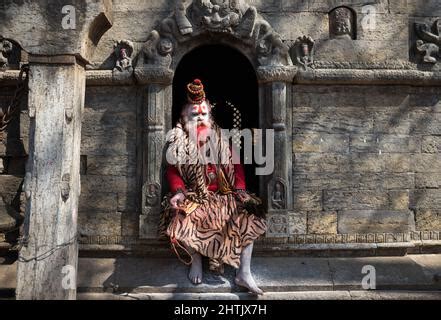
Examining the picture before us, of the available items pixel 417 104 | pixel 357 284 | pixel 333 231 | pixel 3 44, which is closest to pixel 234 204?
pixel 333 231

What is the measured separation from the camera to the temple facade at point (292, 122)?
15.8ft

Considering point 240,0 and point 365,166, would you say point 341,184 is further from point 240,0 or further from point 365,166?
point 240,0

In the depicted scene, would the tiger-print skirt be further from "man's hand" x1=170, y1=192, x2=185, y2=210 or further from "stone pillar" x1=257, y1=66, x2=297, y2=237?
"stone pillar" x1=257, y1=66, x2=297, y2=237

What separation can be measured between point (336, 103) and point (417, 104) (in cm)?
100

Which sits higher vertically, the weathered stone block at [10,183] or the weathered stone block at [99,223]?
the weathered stone block at [10,183]

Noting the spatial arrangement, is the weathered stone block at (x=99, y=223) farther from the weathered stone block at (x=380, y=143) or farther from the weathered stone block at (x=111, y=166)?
the weathered stone block at (x=380, y=143)

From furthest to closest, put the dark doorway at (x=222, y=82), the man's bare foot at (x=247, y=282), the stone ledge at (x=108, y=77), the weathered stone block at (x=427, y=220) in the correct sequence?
→ the dark doorway at (x=222, y=82), the weathered stone block at (x=427, y=220), the stone ledge at (x=108, y=77), the man's bare foot at (x=247, y=282)

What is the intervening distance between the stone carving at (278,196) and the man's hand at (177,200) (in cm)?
103

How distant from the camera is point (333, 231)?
488cm

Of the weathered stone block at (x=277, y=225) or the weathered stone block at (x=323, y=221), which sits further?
the weathered stone block at (x=323, y=221)

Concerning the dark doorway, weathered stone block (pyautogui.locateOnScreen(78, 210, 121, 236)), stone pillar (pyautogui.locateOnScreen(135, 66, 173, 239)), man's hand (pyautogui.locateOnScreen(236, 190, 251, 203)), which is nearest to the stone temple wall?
weathered stone block (pyautogui.locateOnScreen(78, 210, 121, 236))

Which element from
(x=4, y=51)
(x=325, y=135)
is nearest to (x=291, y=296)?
(x=325, y=135)

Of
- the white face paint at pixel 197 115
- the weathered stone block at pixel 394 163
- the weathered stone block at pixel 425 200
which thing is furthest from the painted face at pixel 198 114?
the weathered stone block at pixel 425 200

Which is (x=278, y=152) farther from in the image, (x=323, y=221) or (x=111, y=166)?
(x=111, y=166)
